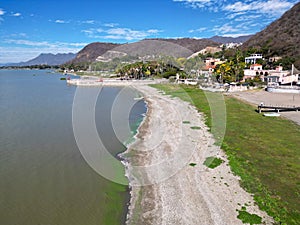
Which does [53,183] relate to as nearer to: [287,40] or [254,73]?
[254,73]

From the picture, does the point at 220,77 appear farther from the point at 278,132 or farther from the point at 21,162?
the point at 21,162

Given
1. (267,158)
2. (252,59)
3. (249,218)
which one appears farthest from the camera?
(252,59)

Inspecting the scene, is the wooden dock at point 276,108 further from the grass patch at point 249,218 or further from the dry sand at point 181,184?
the grass patch at point 249,218

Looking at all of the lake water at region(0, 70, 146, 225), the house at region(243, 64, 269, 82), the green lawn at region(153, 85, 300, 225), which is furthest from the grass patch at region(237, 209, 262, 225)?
the house at region(243, 64, 269, 82)

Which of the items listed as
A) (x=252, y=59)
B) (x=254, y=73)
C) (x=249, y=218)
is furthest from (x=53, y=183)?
(x=252, y=59)

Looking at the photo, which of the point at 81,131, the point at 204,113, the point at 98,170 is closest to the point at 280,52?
the point at 204,113

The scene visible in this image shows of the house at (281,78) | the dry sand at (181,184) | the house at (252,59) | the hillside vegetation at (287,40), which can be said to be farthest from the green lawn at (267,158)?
the house at (252,59)
